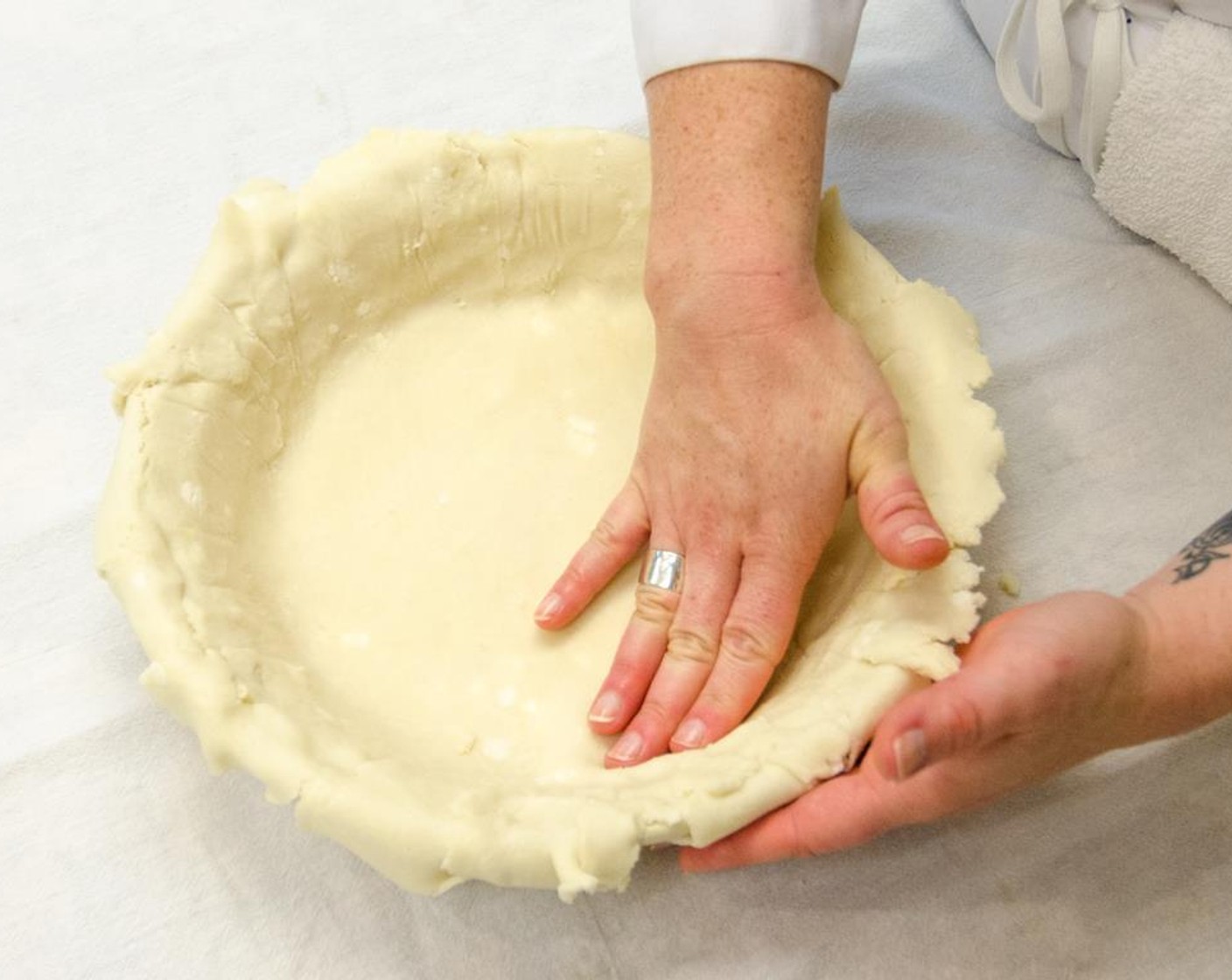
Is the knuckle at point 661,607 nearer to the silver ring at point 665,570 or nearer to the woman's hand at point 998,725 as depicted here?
the silver ring at point 665,570

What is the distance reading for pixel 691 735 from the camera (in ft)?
2.32

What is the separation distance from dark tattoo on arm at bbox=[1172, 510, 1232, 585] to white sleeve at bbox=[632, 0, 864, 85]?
42 centimetres

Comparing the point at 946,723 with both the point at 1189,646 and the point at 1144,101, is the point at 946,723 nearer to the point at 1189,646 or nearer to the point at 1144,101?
the point at 1189,646

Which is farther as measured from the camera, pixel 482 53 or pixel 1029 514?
pixel 482 53

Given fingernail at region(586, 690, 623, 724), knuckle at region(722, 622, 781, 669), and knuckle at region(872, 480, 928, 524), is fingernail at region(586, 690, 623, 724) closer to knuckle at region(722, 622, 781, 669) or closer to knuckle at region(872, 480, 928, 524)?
knuckle at region(722, 622, 781, 669)

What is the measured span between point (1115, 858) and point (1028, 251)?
55 centimetres

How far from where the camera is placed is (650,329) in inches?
36.6

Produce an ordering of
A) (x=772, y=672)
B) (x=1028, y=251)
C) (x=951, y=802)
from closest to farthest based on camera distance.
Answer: (x=951, y=802), (x=772, y=672), (x=1028, y=251)

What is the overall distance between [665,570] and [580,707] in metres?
0.12

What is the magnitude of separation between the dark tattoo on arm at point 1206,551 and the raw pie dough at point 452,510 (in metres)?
0.12

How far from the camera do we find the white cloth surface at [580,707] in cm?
76

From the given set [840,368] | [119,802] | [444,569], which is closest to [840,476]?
[840,368]

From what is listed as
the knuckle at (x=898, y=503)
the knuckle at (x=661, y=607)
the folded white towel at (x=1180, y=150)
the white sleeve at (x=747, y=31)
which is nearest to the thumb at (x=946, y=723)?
the knuckle at (x=898, y=503)

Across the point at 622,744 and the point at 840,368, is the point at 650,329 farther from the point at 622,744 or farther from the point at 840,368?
the point at 622,744
